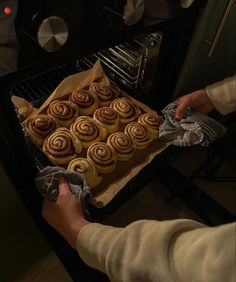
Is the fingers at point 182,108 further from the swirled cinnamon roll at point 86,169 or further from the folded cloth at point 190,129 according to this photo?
the swirled cinnamon roll at point 86,169

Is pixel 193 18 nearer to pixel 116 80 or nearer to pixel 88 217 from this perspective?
pixel 116 80

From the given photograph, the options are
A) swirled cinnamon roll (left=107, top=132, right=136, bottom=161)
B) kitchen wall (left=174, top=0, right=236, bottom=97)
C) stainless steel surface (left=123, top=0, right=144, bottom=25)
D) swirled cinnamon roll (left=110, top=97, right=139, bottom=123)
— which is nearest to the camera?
stainless steel surface (left=123, top=0, right=144, bottom=25)

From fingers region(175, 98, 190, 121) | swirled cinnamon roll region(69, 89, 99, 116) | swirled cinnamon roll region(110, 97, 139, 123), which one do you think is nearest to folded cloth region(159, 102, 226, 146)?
fingers region(175, 98, 190, 121)

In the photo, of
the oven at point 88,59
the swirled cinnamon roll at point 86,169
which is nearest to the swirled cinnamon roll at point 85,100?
the oven at point 88,59

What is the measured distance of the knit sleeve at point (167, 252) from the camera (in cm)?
38

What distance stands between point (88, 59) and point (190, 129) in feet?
1.69

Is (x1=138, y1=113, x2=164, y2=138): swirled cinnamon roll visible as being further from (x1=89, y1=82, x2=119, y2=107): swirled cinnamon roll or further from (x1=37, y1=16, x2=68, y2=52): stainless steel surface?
(x1=37, y1=16, x2=68, y2=52): stainless steel surface

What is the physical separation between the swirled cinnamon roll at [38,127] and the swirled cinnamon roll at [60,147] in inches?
0.7

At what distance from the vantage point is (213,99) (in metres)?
0.90

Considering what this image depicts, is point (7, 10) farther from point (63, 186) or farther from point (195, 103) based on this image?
point (195, 103)

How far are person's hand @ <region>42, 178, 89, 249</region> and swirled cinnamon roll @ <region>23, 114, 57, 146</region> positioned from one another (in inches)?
8.7

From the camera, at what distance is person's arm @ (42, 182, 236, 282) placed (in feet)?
1.23

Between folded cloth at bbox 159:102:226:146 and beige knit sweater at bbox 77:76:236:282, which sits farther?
folded cloth at bbox 159:102:226:146

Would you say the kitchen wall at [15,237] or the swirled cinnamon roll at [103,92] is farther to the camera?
the swirled cinnamon roll at [103,92]
